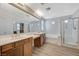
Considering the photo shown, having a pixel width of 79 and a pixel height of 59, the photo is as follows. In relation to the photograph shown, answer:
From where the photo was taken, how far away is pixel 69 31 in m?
4.78

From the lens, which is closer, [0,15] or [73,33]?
[0,15]

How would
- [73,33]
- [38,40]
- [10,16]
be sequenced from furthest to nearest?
[73,33]
[38,40]
[10,16]

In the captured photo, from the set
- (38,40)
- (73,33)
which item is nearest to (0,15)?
(38,40)

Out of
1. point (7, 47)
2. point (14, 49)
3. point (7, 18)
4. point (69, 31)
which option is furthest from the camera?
point (69, 31)

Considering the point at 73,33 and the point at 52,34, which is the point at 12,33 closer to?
the point at 52,34

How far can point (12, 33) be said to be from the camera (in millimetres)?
2400

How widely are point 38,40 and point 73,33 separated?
1.97m

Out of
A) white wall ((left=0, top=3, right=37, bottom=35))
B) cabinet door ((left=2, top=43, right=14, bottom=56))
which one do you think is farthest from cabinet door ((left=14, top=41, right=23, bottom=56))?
white wall ((left=0, top=3, right=37, bottom=35))

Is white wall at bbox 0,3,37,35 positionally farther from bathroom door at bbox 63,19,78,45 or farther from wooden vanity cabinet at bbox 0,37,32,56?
bathroom door at bbox 63,19,78,45

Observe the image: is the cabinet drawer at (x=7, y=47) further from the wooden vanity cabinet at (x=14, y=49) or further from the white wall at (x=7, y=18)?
the white wall at (x=7, y=18)

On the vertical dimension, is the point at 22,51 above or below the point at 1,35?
below

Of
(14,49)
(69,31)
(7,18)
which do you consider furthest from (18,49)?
(69,31)

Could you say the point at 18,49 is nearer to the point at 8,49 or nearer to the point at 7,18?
the point at 8,49

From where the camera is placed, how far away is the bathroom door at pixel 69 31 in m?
4.57
